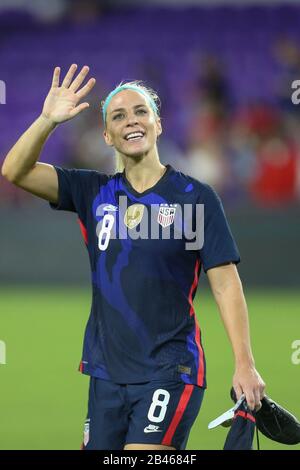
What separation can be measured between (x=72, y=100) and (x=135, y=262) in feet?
2.73

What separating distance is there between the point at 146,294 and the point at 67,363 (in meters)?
5.67

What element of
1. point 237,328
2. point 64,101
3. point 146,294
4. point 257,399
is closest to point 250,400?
point 257,399

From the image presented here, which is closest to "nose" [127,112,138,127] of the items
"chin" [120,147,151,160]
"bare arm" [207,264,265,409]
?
"chin" [120,147,151,160]

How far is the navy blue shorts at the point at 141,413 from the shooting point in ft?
15.8

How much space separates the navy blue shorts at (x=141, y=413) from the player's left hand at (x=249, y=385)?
32 cm

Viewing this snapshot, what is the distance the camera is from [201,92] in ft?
56.2

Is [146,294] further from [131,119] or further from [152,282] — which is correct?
[131,119]

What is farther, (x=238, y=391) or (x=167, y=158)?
(x=167, y=158)

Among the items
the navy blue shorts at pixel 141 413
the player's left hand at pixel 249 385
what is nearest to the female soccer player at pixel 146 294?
the navy blue shorts at pixel 141 413

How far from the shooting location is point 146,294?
4.92 m

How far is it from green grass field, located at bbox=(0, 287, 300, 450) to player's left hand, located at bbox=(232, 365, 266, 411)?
247 centimetres

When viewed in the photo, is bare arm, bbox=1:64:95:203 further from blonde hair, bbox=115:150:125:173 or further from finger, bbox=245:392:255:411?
finger, bbox=245:392:255:411

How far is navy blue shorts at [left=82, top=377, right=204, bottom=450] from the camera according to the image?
482cm
